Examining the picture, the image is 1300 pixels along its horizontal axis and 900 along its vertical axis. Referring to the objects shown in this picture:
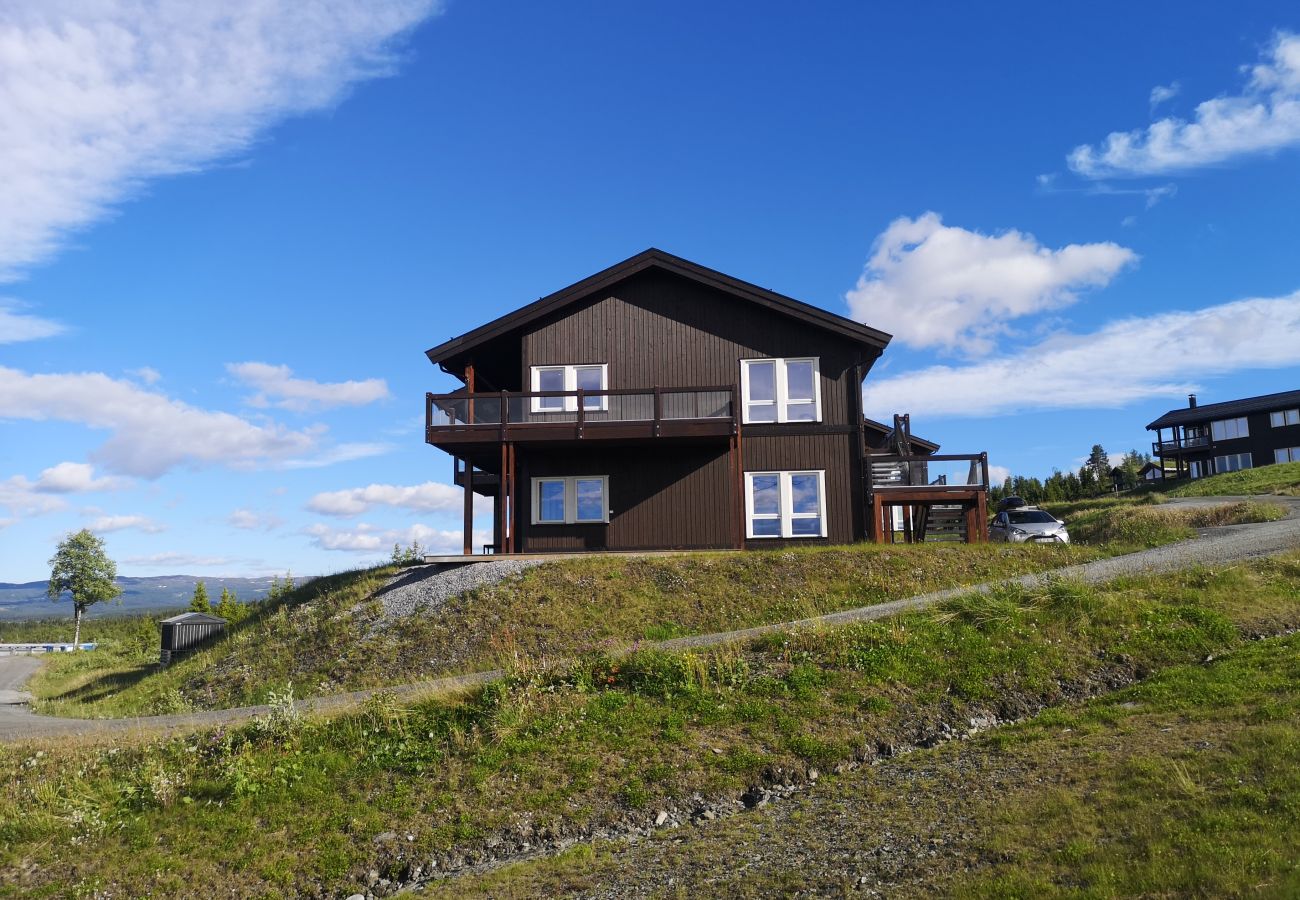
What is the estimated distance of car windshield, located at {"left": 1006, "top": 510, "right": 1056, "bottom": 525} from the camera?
2962 cm

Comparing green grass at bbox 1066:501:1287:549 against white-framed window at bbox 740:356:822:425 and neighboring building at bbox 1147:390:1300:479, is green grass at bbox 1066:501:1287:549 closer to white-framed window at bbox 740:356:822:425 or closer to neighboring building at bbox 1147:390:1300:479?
white-framed window at bbox 740:356:822:425

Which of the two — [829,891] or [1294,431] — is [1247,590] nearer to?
[829,891]

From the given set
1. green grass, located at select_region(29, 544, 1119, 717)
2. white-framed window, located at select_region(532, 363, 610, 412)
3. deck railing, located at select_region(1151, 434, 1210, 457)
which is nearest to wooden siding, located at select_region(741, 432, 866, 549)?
green grass, located at select_region(29, 544, 1119, 717)

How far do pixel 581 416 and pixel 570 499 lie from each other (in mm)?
2911

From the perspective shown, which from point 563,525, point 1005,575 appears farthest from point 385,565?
point 1005,575

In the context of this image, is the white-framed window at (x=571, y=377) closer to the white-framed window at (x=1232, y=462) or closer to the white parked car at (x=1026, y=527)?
the white parked car at (x=1026, y=527)

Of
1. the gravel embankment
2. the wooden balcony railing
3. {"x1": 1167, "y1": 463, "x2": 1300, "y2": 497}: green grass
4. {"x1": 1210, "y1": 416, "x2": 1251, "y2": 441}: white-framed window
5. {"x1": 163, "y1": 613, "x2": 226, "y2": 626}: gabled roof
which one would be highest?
{"x1": 1210, "y1": 416, "x2": 1251, "y2": 441}: white-framed window

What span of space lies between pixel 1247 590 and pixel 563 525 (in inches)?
663

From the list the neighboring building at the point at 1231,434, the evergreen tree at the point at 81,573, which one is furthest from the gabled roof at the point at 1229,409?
the evergreen tree at the point at 81,573

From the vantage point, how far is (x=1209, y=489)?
178ft

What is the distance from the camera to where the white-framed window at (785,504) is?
2642 centimetres

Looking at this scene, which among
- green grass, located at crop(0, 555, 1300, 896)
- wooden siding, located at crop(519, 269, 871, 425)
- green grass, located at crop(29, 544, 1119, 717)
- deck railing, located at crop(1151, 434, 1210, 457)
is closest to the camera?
green grass, located at crop(0, 555, 1300, 896)

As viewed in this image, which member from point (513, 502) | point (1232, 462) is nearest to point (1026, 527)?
point (513, 502)

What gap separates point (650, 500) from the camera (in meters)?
26.6
